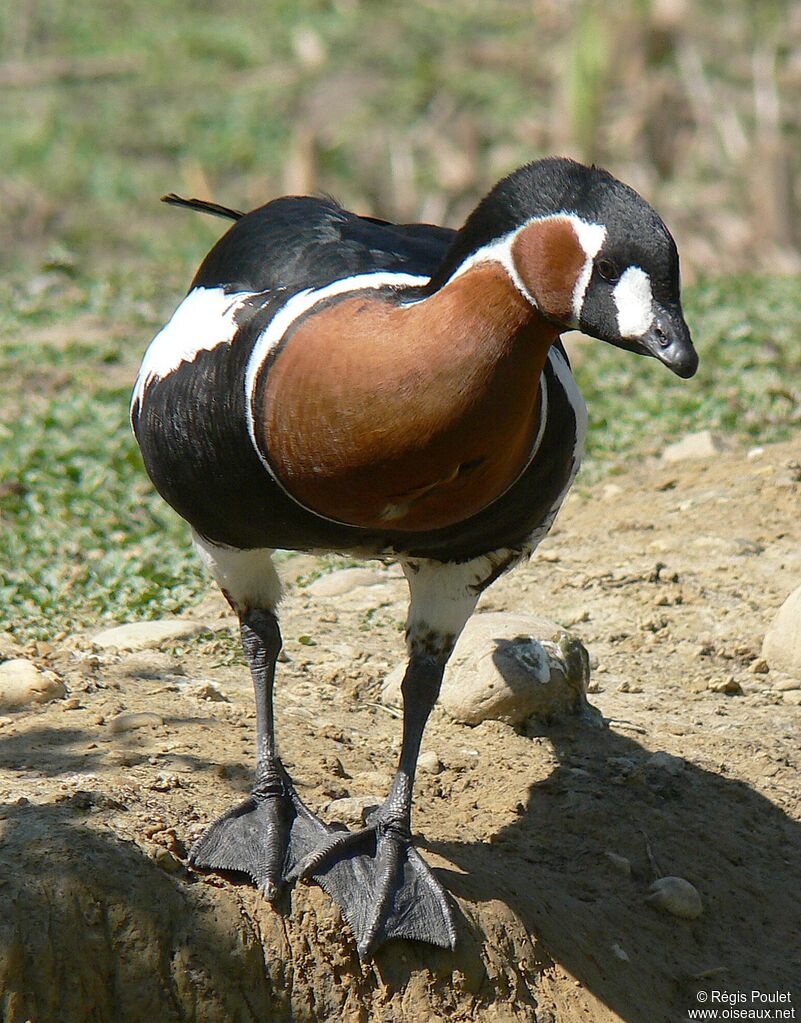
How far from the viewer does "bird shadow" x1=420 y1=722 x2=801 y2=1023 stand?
318 centimetres

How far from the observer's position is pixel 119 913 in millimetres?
2730

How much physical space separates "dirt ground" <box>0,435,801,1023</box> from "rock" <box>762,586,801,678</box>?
72mm

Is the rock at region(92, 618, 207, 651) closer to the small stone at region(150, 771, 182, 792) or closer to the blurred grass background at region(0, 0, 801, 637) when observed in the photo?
the blurred grass background at region(0, 0, 801, 637)

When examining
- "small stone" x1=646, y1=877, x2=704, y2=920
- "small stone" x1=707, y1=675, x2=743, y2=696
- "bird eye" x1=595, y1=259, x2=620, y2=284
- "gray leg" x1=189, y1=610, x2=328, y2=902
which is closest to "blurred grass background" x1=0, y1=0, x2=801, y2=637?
"gray leg" x1=189, y1=610, x2=328, y2=902

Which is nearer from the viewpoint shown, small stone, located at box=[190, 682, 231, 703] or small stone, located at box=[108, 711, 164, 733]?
small stone, located at box=[108, 711, 164, 733]

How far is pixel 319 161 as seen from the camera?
30.3ft

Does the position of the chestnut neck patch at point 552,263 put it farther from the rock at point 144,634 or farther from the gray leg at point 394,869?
the rock at point 144,634

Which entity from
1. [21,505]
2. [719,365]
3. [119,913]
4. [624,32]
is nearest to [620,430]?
[719,365]

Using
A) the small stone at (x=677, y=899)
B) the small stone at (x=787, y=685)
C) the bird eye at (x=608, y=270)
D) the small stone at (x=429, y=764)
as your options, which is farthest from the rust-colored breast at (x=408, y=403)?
the small stone at (x=787, y=685)

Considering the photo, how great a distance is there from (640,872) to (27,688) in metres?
1.64

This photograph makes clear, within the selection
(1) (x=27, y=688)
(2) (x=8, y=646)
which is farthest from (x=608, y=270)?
(2) (x=8, y=646)

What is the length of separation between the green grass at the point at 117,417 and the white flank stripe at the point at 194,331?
1.45m

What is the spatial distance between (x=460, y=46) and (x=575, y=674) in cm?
799

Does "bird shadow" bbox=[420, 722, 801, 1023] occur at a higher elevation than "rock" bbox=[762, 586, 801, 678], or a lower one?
lower
